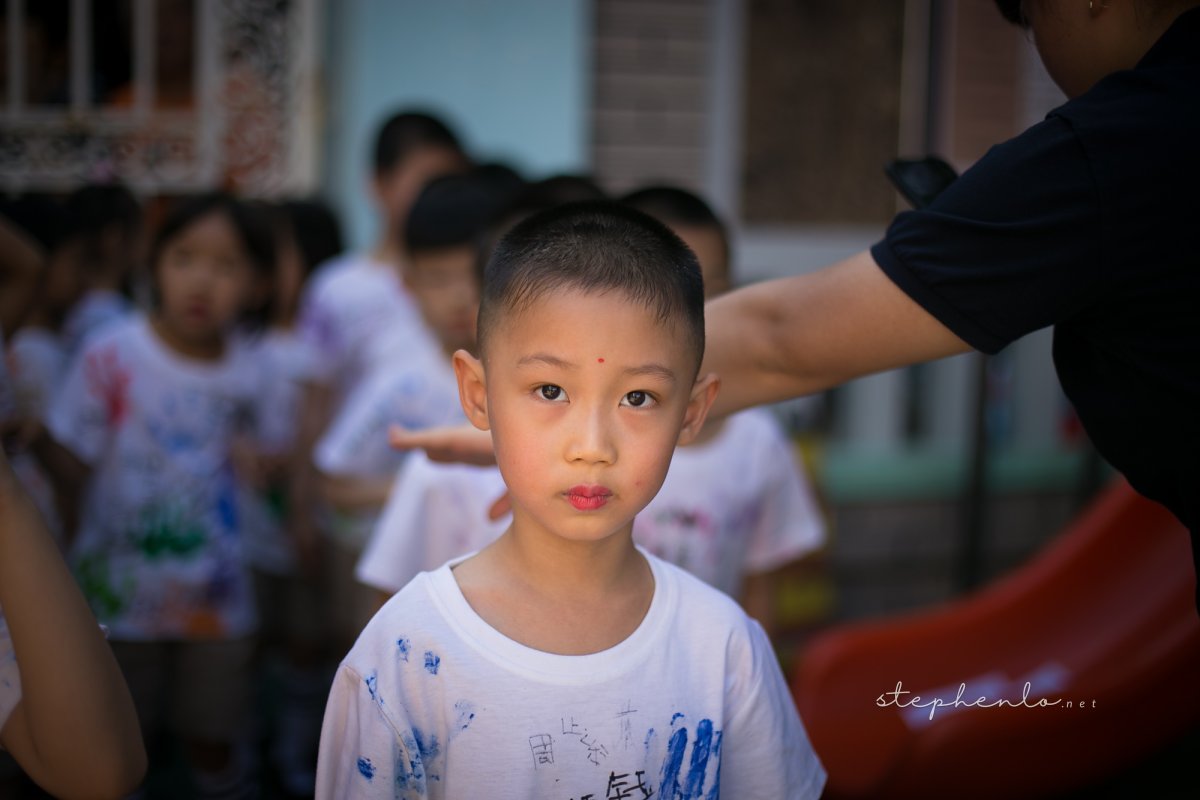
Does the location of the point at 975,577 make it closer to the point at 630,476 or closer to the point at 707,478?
the point at 707,478

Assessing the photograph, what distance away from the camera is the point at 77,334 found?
424 centimetres

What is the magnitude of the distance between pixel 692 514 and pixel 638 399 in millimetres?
1137

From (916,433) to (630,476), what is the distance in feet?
14.6

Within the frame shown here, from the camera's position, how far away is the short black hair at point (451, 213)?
331 cm

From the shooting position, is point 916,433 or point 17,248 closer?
point 17,248

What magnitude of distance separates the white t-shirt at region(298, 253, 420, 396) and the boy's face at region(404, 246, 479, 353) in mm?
615

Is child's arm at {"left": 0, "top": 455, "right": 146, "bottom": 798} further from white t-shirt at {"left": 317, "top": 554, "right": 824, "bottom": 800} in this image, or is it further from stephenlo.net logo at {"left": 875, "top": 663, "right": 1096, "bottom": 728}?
stephenlo.net logo at {"left": 875, "top": 663, "right": 1096, "bottom": 728}

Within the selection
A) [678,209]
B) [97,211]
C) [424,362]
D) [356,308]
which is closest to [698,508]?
[678,209]

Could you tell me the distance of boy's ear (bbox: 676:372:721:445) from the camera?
1.59 meters

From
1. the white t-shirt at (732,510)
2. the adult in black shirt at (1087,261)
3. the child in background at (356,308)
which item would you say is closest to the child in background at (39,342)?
the child in background at (356,308)

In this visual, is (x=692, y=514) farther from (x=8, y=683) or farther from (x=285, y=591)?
(x=285, y=591)

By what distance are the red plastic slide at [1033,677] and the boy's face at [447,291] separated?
141 centimetres

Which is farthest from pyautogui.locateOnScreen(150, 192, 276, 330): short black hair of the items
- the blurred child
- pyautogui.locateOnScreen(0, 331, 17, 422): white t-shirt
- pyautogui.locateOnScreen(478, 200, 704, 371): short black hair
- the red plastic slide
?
pyautogui.locateOnScreen(478, 200, 704, 371): short black hair

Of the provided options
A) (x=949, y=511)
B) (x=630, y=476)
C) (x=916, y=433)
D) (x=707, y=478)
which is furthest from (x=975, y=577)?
(x=630, y=476)
